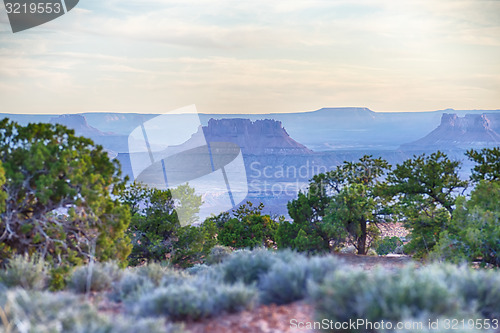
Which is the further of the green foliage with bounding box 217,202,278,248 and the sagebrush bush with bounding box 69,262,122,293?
the green foliage with bounding box 217,202,278,248

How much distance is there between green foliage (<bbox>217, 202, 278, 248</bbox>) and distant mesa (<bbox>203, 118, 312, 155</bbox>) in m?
73.7

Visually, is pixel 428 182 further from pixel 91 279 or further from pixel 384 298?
pixel 384 298

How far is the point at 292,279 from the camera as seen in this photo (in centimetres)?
601

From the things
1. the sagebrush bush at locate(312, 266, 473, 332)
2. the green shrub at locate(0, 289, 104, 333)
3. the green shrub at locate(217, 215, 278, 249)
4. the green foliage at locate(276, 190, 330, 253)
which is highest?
the sagebrush bush at locate(312, 266, 473, 332)

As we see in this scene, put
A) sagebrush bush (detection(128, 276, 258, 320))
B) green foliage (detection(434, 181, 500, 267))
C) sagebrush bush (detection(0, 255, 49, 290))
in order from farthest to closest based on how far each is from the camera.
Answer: green foliage (detection(434, 181, 500, 267)) < sagebrush bush (detection(0, 255, 49, 290)) < sagebrush bush (detection(128, 276, 258, 320))

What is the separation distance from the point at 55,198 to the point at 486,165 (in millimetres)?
14173

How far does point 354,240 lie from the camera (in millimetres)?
18328

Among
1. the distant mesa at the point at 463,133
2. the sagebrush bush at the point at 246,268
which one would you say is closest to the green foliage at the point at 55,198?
the sagebrush bush at the point at 246,268

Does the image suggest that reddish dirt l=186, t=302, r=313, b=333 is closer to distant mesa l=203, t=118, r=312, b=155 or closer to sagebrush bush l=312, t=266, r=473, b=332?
Answer: sagebrush bush l=312, t=266, r=473, b=332

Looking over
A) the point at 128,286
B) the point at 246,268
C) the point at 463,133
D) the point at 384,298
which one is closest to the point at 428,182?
the point at 246,268

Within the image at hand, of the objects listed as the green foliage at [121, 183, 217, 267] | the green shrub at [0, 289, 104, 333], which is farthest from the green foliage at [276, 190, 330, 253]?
the green shrub at [0, 289, 104, 333]

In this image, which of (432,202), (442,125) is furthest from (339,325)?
(442,125)

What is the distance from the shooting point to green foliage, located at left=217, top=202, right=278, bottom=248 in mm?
21594

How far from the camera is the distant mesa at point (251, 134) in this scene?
97.7 m
